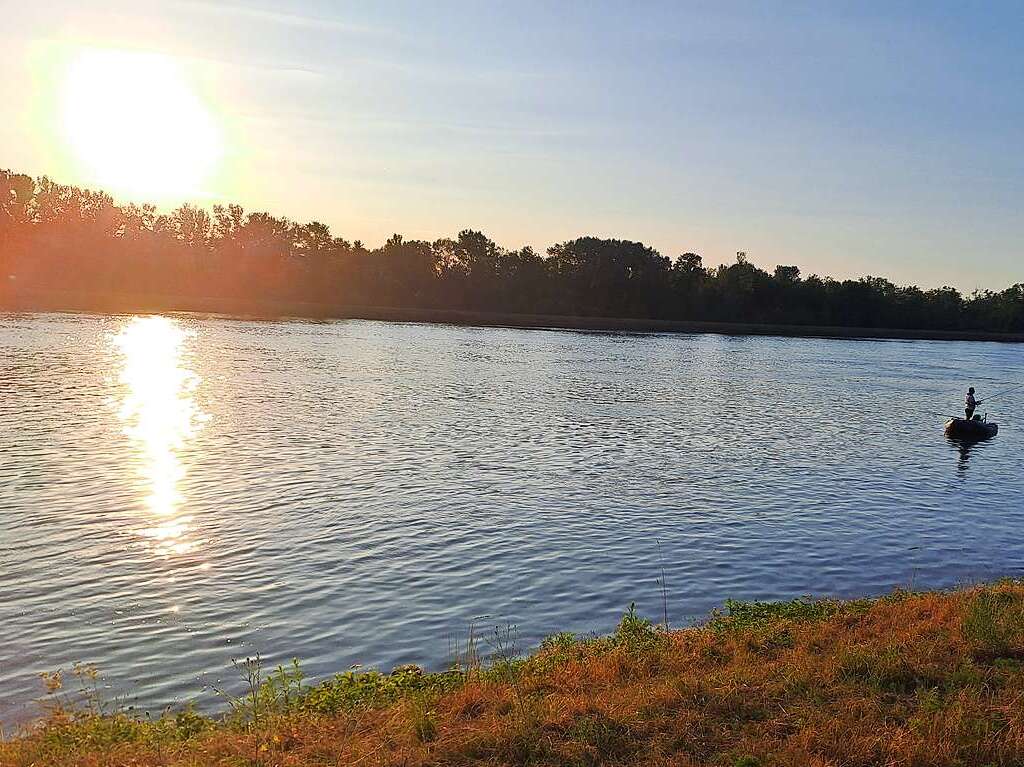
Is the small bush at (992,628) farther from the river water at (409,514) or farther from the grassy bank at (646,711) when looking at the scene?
the river water at (409,514)

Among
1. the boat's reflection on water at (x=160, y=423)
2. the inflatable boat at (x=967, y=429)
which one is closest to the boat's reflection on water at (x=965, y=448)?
the inflatable boat at (x=967, y=429)

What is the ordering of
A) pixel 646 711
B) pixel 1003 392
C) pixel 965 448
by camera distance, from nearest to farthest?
pixel 646 711, pixel 965 448, pixel 1003 392

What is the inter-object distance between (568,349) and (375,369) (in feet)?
139

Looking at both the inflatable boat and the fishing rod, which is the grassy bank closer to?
the inflatable boat

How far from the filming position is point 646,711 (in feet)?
32.1

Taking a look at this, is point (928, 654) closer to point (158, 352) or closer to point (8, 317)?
point (158, 352)

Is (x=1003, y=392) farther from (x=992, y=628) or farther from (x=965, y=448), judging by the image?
(x=992, y=628)

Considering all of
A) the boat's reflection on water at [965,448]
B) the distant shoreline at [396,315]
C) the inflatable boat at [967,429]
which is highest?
the distant shoreline at [396,315]

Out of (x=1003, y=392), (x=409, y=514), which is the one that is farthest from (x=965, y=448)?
(x=1003, y=392)

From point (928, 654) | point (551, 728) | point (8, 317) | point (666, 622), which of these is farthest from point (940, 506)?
point (8, 317)

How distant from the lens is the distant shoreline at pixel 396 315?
477 ft

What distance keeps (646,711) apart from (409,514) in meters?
14.2

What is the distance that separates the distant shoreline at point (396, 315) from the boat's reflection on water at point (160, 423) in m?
69.9

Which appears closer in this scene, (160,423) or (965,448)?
(160,423)
